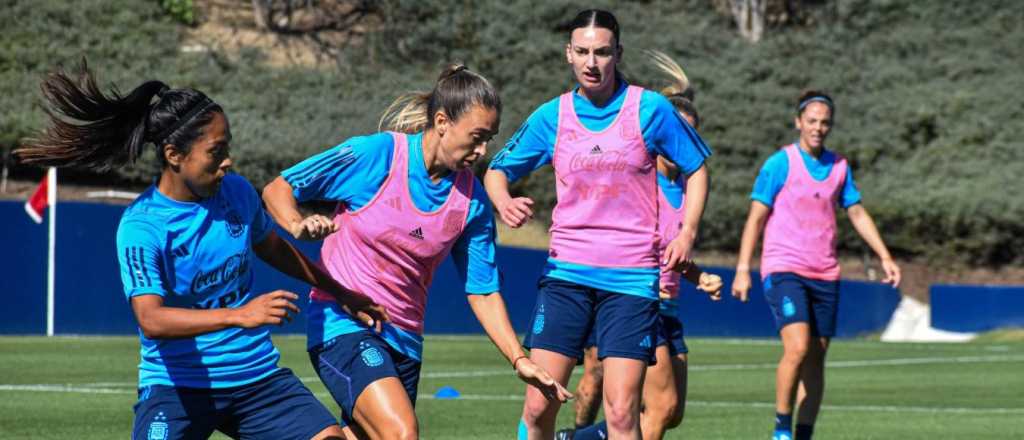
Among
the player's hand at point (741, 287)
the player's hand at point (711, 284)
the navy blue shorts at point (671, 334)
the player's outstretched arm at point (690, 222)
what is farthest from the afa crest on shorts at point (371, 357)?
the player's hand at point (741, 287)

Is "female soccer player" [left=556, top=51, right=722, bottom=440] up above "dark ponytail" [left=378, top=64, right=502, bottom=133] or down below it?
below

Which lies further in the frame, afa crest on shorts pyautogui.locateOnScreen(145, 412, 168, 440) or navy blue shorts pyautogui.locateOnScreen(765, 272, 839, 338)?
navy blue shorts pyautogui.locateOnScreen(765, 272, 839, 338)

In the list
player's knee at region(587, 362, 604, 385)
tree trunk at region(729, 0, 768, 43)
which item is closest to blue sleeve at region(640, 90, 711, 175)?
player's knee at region(587, 362, 604, 385)

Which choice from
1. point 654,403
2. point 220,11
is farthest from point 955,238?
point 654,403

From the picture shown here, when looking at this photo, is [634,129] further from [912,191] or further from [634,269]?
[912,191]

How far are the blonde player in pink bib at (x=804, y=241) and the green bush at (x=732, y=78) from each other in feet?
74.6

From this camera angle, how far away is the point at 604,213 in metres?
7.28

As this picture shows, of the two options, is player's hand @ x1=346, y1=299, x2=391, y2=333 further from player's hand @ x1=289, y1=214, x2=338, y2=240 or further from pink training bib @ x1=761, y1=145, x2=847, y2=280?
pink training bib @ x1=761, y1=145, x2=847, y2=280

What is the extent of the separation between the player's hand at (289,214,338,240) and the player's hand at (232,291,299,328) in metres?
0.55

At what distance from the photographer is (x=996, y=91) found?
133 feet

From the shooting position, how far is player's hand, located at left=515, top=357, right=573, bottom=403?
5.89 metres

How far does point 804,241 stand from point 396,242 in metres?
4.69

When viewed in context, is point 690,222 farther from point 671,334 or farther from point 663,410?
point 663,410

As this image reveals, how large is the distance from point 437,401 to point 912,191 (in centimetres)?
2680
